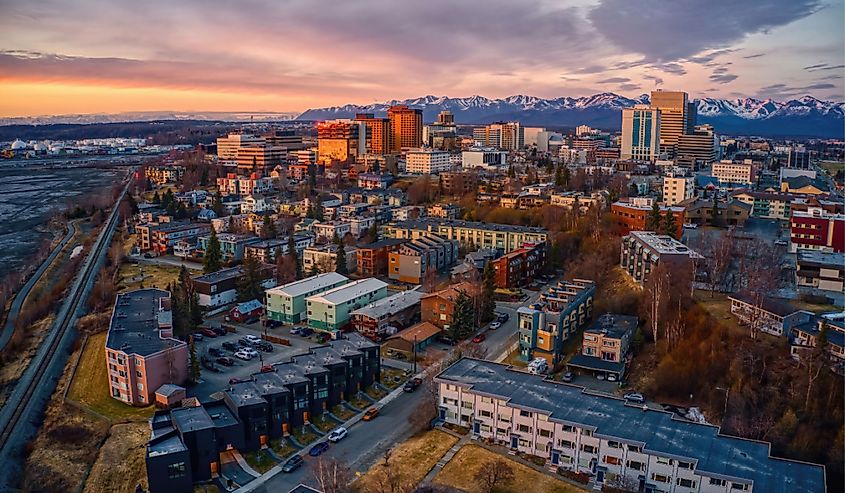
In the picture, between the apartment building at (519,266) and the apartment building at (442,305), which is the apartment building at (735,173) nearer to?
the apartment building at (519,266)

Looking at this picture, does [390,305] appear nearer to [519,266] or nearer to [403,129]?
[519,266]

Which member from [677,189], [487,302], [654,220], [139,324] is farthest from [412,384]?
[677,189]

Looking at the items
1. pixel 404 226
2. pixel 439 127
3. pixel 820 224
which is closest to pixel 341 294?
pixel 404 226

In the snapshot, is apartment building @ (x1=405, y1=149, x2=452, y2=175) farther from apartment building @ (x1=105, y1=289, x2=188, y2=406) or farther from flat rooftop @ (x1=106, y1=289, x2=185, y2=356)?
apartment building @ (x1=105, y1=289, x2=188, y2=406)

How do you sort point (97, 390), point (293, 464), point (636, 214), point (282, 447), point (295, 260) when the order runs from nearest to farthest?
point (293, 464), point (282, 447), point (97, 390), point (295, 260), point (636, 214)

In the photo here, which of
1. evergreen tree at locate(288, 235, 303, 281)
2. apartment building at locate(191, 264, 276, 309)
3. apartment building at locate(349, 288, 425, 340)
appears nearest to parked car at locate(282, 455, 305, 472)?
apartment building at locate(349, 288, 425, 340)

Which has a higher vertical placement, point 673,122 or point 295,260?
point 673,122

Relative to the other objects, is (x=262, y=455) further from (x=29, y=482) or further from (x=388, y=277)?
(x=388, y=277)

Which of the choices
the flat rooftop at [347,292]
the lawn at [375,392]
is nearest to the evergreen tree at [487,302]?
the flat rooftop at [347,292]
